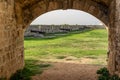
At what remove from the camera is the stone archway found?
8.75m

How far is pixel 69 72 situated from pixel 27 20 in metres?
2.45

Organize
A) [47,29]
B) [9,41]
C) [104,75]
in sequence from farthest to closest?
[47,29] → [104,75] → [9,41]

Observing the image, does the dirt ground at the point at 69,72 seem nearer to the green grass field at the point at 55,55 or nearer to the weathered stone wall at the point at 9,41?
the green grass field at the point at 55,55

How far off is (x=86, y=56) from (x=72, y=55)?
2.48ft

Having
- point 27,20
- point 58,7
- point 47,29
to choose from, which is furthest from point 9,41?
point 47,29

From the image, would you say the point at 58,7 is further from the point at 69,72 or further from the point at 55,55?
the point at 55,55

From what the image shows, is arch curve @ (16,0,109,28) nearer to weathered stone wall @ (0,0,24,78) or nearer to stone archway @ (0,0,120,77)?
stone archway @ (0,0,120,77)

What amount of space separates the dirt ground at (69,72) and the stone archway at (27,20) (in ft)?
2.74

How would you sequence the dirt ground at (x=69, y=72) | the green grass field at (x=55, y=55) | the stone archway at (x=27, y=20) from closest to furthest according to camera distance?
the stone archway at (x=27, y=20)
the dirt ground at (x=69, y=72)
the green grass field at (x=55, y=55)

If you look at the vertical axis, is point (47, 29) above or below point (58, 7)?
below

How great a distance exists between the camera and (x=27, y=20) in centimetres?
1126

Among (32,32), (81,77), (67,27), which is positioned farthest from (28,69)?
(67,27)

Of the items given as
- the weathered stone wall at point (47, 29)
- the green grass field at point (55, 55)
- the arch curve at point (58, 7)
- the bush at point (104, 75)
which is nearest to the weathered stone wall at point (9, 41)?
the arch curve at point (58, 7)

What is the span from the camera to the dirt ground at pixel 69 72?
33.3 feet
